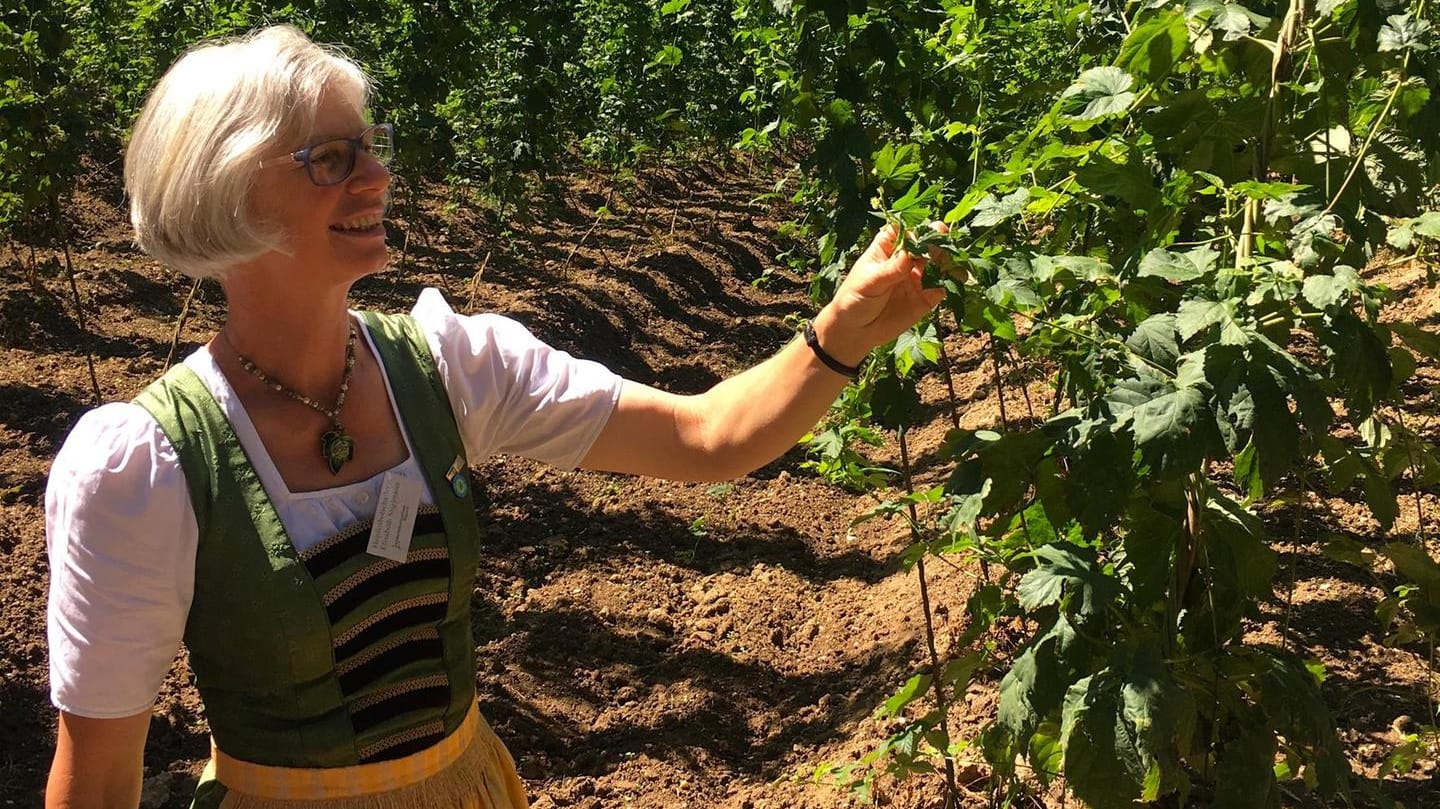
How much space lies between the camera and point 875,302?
6.00ft

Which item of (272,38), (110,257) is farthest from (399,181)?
(272,38)

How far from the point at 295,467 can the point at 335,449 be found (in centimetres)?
6

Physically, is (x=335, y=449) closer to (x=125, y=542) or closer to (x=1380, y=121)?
(x=125, y=542)

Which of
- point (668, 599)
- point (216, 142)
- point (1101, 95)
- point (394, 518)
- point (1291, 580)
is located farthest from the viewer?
point (668, 599)

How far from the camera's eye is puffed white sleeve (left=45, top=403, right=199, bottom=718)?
1.55 meters

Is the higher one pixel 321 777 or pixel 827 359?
pixel 827 359

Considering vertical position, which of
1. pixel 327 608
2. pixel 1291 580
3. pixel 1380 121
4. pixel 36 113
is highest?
pixel 36 113

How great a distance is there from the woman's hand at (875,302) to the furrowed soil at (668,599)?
1014 mm

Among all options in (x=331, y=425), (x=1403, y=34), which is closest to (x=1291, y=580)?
(x=1403, y=34)

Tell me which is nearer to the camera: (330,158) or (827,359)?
(330,158)

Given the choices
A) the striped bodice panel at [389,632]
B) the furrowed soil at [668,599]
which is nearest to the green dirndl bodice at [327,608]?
A: the striped bodice panel at [389,632]

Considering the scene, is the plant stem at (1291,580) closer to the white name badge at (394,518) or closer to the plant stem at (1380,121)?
the plant stem at (1380,121)

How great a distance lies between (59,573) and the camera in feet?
5.23

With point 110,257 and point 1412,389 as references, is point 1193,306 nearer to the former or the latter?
point 1412,389
